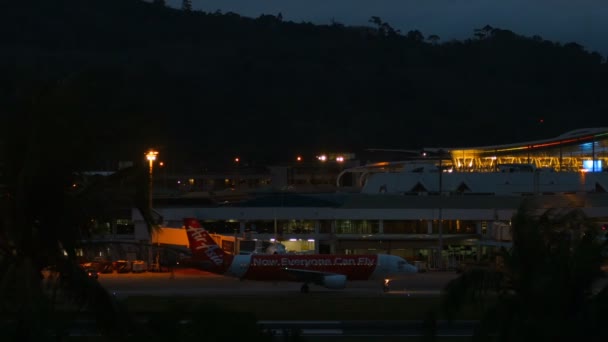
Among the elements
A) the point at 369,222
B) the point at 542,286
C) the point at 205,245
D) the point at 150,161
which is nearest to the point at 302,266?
the point at 205,245

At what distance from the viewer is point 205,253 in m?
41.8

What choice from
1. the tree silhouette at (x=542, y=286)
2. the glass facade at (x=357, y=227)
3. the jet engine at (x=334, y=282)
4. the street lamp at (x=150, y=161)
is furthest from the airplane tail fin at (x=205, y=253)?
the street lamp at (x=150, y=161)

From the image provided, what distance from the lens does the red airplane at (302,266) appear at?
130ft

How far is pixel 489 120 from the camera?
190125 millimetres

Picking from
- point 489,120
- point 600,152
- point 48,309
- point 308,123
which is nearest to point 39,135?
point 48,309

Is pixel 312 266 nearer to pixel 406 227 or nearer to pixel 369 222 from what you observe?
pixel 369 222

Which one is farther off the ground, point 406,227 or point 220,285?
point 406,227

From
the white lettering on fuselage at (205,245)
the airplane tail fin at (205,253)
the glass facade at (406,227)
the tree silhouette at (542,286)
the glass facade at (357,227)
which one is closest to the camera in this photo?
the tree silhouette at (542,286)

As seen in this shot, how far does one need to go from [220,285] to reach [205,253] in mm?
1966

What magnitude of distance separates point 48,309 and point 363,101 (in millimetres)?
186077

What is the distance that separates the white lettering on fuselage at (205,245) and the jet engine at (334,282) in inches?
184

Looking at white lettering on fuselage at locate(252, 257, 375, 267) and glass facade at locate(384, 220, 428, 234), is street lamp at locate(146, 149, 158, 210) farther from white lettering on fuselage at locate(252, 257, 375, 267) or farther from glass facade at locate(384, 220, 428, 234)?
glass facade at locate(384, 220, 428, 234)

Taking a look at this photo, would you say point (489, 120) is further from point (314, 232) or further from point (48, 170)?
point (48, 170)

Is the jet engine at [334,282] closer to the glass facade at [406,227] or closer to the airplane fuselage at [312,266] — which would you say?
the airplane fuselage at [312,266]
